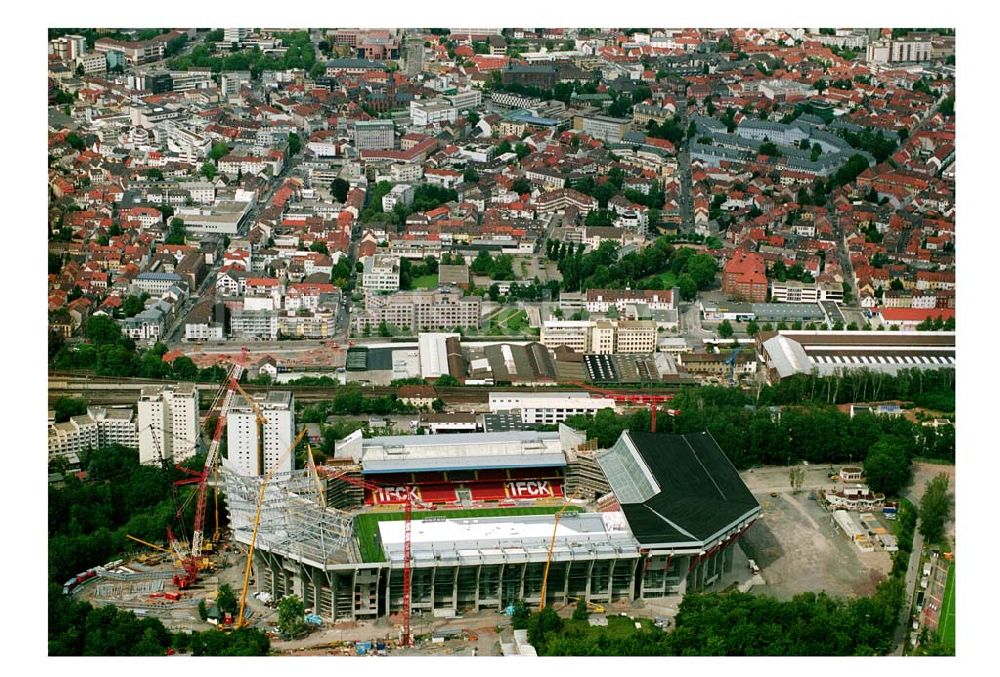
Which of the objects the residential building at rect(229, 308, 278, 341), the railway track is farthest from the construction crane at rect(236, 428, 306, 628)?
the residential building at rect(229, 308, 278, 341)

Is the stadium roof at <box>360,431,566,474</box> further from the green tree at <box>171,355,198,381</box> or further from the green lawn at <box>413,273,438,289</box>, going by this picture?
the green lawn at <box>413,273,438,289</box>

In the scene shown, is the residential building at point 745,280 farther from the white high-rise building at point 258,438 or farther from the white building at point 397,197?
the white high-rise building at point 258,438

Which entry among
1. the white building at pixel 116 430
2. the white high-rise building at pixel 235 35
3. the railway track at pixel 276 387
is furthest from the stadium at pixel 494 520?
the white high-rise building at pixel 235 35

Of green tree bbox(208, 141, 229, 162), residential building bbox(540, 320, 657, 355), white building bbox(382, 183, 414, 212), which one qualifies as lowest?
residential building bbox(540, 320, 657, 355)

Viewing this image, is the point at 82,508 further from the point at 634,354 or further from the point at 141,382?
the point at 634,354

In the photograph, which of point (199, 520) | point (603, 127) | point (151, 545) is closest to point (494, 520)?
point (199, 520)

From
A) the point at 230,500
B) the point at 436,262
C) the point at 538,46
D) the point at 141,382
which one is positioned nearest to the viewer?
the point at 230,500

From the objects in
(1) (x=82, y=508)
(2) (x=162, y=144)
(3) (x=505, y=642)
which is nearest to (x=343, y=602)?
(3) (x=505, y=642)
